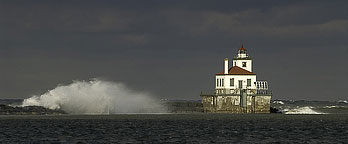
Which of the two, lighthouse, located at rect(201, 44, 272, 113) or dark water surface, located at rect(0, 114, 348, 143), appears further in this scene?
lighthouse, located at rect(201, 44, 272, 113)

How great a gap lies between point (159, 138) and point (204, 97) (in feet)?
176

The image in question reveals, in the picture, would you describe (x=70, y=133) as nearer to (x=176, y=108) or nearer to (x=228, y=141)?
(x=228, y=141)

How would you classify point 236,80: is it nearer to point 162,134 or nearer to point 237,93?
point 237,93

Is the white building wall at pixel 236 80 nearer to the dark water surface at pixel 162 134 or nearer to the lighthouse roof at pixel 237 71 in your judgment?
the lighthouse roof at pixel 237 71

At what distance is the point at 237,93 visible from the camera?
102m

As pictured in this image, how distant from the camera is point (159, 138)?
50625 mm

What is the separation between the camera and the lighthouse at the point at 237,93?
101750 mm

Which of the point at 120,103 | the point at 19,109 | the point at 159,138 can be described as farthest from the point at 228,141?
the point at 120,103

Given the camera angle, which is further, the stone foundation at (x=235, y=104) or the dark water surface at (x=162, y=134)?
the stone foundation at (x=235, y=104)

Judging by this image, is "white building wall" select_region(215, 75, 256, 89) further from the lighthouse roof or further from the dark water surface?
the dark water surface

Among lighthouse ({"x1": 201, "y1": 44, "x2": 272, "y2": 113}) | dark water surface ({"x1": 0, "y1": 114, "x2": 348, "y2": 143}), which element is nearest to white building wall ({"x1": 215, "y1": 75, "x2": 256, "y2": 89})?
lighthouse ({"x1": 201, "y1": 44, "x2": 272, "y2": 113})

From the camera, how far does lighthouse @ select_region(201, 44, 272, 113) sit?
10175 cm

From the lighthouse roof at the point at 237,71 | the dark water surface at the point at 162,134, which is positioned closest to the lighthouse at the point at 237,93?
the lighthouse roof at the point at 237,71

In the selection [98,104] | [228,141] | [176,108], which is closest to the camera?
[228,141]
